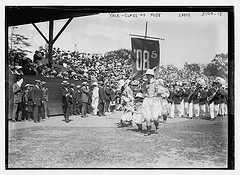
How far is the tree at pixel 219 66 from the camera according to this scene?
→ 5680 mm

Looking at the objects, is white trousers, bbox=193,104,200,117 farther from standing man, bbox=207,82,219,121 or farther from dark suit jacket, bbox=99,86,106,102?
dark suit jacket, bbox=99,86,106,102

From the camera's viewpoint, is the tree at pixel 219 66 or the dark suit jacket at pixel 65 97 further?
the dark suit jacket at pixel 65 97

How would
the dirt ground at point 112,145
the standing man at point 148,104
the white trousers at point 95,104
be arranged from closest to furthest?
the dirt ground at point 112,145, the standing man at point 148,104, the white trousers at point 95,104

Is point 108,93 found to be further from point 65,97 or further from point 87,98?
point 65,97

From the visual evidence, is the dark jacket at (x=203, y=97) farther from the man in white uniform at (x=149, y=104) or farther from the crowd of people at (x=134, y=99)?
the man in white uniform at (x=149, y=104)

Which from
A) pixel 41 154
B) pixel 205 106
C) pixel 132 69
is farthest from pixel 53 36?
pixel 205 106

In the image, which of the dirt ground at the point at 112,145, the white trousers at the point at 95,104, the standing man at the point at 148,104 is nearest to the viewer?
the dirt ground at the point at 112,145

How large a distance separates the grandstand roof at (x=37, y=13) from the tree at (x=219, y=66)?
7.57ft

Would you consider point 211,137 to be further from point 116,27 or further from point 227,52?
point 116,27

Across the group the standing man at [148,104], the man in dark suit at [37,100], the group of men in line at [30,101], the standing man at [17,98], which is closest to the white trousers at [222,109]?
the standing man at [148,104]

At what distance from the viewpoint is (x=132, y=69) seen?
584 cm

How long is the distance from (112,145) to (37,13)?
2.73m

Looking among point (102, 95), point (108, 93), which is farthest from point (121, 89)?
point (102, 95)

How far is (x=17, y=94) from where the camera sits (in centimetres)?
570
